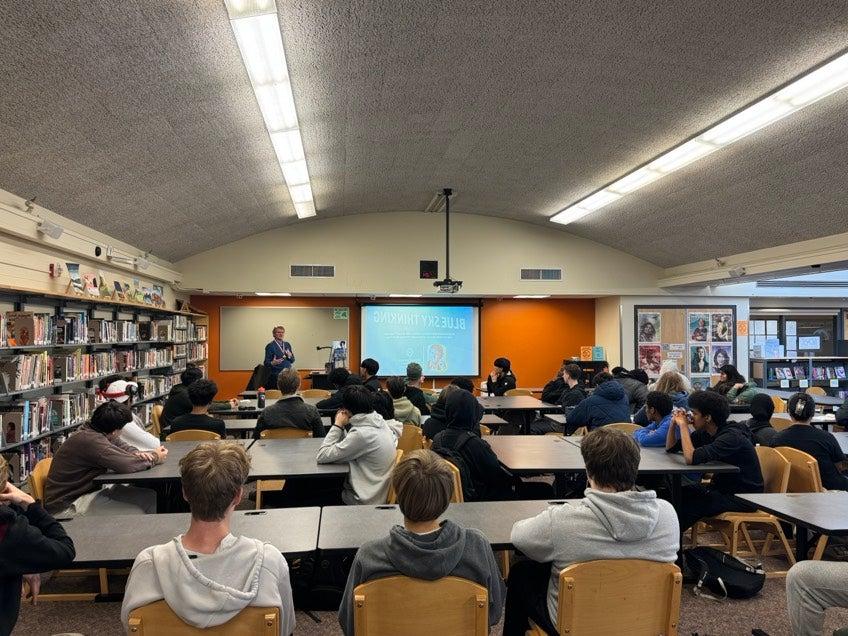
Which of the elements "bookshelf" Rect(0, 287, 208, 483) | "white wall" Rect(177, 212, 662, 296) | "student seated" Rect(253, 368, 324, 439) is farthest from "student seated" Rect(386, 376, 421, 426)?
"white wall" Rect(177, 212, 662, 296)

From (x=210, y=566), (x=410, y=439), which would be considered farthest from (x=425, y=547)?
(x=410, y=439)

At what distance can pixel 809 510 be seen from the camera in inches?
106

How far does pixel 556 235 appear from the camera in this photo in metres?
10.3

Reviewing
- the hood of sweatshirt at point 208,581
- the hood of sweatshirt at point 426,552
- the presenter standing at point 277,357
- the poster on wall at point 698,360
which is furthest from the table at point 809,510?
the poster on wall at point 698,360

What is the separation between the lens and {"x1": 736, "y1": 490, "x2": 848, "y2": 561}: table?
8.14ft

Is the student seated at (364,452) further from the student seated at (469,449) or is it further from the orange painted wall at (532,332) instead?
the orange painted wall at (532,332)

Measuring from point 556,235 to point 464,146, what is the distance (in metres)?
4.30

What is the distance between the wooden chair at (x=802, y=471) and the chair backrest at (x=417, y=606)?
2938 mm

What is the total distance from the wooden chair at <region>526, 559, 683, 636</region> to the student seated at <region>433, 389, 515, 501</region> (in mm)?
1689

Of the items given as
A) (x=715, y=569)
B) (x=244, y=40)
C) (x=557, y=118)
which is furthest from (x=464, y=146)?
(x=715, y=569)

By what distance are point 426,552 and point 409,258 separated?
8507 mm

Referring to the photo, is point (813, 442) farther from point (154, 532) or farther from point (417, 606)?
point (154, 532)

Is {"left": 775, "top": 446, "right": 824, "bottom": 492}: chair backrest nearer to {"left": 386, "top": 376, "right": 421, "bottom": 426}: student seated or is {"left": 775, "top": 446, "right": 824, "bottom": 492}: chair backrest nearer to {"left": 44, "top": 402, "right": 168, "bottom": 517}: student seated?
{"left": 386, "top": 376, "right": 421, "bottom": 426}: student seated

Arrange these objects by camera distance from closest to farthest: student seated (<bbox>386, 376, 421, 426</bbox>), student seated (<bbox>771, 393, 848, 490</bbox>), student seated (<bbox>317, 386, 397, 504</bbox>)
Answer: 1. student seated (<bbox>317, 386, 397, 504</bbox>)
2. student seated (<bbox>771, 393, 848, 490</bbox>)
3. student seated (<bbox>386, 376, 421, 426</bbox>)
